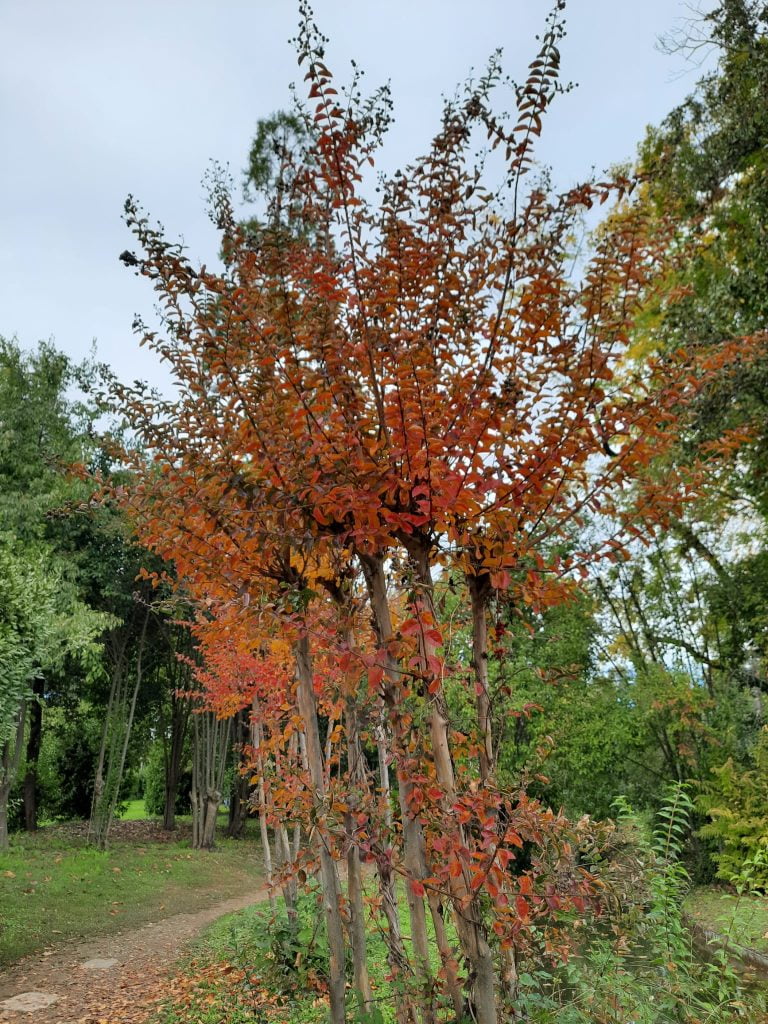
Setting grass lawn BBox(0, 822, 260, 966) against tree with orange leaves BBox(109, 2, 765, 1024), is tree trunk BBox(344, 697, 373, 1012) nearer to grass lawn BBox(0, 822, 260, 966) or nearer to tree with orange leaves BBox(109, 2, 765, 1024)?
tree with orange leaves BBox(109, 2, 765, 1024)

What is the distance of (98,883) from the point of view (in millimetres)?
12594

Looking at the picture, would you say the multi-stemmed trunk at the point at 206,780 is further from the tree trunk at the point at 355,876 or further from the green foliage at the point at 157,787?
the tree trunk at the point at 355,876

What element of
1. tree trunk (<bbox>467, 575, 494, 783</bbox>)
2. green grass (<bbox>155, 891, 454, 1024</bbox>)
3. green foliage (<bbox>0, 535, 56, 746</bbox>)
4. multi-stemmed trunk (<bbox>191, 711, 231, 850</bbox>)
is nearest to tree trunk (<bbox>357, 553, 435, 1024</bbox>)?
tree trunk (<bbox>467, 575, 494, 783</bbox>)

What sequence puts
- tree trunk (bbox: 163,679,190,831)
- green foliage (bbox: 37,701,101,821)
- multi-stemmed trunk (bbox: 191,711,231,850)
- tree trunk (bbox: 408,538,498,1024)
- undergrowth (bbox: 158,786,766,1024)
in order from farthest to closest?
green foliage (bbox: 37,701,101,821), tree trunk (bbox: 163,679,190,831), multi-stemmed trunk (bbox: 191,711,231,850), undergrowth (bbox: 158,786,766,1024), tree trunk (bbox: 408,538,498,1024)

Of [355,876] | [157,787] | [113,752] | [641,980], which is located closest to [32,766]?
[113,752]

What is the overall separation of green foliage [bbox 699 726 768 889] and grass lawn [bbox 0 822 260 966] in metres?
8.71

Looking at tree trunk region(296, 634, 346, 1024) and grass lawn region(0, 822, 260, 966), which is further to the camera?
grass lawn region(0, 822, 260, 966)

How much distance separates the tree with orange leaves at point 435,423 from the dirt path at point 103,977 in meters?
4.73

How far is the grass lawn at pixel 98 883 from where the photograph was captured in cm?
969

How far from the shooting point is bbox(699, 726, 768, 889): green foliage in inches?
437

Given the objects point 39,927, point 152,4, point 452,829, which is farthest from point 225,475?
point 39,927

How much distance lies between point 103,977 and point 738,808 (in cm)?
971

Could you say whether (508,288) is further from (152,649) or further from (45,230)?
(152,649)

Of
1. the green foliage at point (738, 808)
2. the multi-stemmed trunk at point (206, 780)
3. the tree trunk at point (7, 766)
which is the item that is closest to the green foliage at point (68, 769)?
the multi-stemmed trunk at point (206, 780)
